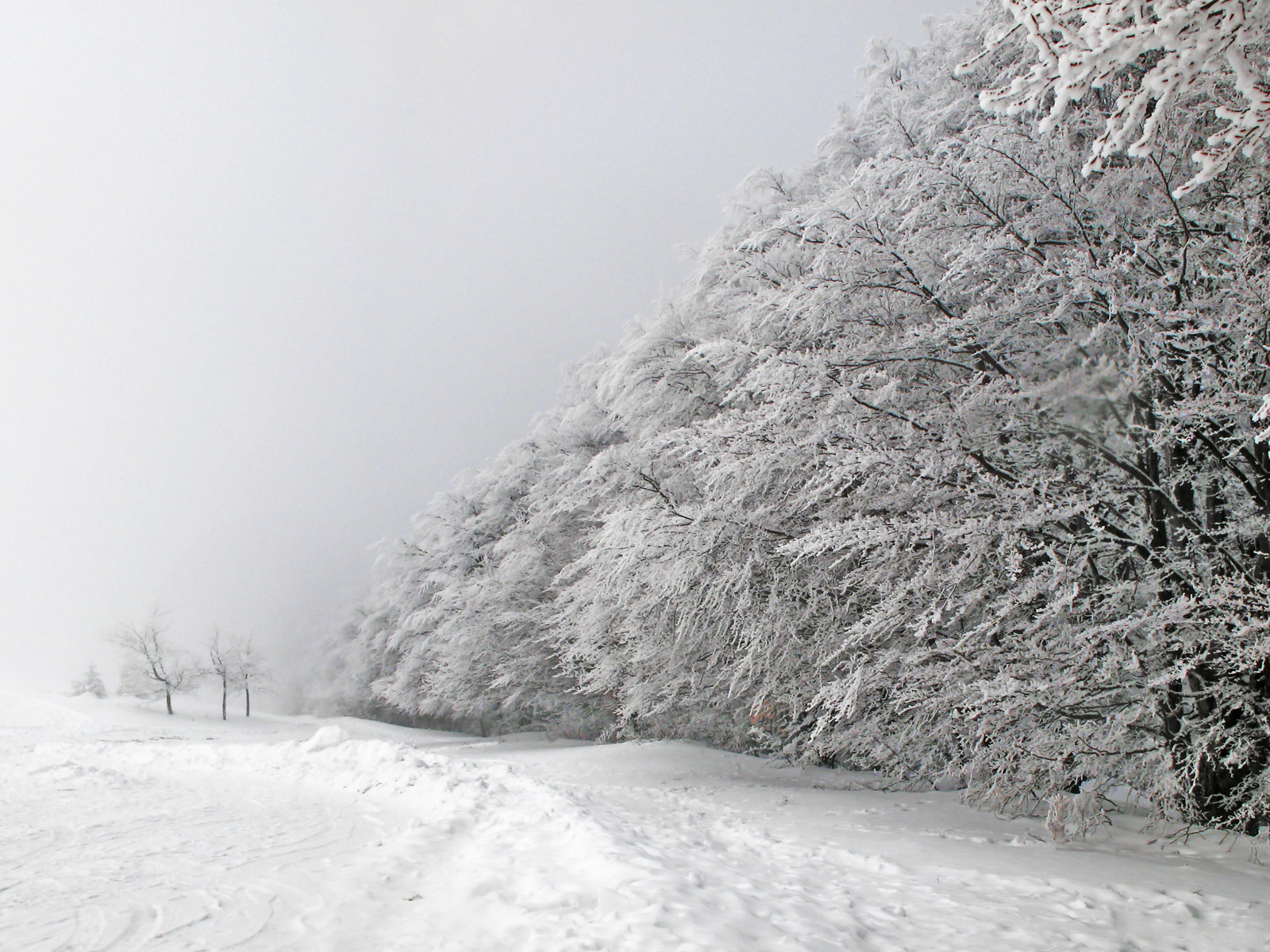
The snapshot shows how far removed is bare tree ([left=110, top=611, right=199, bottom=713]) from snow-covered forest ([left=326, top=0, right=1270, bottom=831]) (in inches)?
1456

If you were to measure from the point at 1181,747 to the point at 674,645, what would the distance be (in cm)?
510

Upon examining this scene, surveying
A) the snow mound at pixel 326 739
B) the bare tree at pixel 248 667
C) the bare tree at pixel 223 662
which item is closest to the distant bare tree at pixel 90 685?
the bare tree at pixel 223 662

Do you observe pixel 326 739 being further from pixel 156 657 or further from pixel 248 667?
pixel 156 657

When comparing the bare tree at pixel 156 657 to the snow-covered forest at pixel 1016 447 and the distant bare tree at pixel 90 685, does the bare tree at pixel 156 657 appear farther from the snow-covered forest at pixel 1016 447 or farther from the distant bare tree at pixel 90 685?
the snow-covered forest at pixel 1016 447

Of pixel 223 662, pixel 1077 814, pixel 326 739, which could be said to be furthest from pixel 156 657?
pixel 1077 814

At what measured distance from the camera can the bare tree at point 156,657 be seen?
115 feet

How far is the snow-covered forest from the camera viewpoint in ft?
13.3

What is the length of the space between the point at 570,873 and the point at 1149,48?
4.65 metres

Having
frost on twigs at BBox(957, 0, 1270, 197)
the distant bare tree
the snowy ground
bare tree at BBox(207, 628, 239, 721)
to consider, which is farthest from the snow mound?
the distant bare tree

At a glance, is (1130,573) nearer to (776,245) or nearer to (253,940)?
(776,245)

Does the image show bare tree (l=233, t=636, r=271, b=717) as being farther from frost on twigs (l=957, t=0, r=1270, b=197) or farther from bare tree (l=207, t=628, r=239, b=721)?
frost on twigs (l=957, t=0, r=1270, b=197)

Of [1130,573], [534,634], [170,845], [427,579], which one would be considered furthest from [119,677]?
[1130,573]

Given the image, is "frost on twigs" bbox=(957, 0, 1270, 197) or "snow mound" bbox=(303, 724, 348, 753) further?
"snow mound" bbox=(303, 724, 348, 753)

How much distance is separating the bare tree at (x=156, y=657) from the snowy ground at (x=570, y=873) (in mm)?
32874
